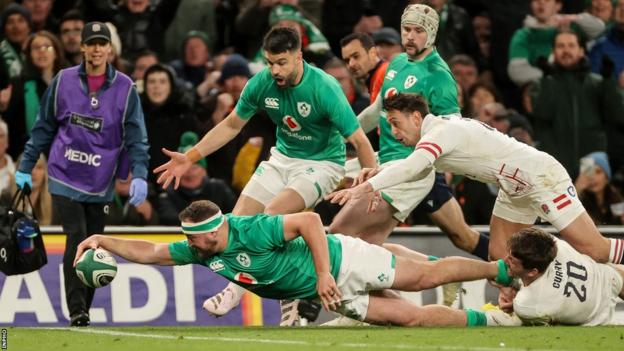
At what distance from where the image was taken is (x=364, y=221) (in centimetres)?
1213

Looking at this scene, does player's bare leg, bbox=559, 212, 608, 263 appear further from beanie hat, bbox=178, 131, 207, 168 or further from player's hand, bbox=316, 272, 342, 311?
beanie hat, bbox=178, 131, 207, 168

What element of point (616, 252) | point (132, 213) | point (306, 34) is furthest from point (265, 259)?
point (306, 34)

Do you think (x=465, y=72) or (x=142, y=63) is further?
(x=465, y=72)

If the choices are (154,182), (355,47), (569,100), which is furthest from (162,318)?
(569,100)

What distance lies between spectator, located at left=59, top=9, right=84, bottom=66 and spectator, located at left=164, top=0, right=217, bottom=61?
1.32 m

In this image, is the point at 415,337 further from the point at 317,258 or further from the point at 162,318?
the point at 162,318

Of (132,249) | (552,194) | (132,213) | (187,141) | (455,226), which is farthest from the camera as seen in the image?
(187,141)

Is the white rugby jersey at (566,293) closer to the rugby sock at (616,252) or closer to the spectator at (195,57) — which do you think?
the rugby sock at (616,252)

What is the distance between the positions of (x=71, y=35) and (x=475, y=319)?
6.44m

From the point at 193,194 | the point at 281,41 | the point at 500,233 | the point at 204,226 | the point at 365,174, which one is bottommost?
the point at 193,194

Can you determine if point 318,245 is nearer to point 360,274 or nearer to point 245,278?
point 360,274

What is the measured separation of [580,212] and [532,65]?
20.6 ft

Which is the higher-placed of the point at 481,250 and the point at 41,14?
the point at 41,14

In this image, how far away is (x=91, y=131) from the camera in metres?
12.4
